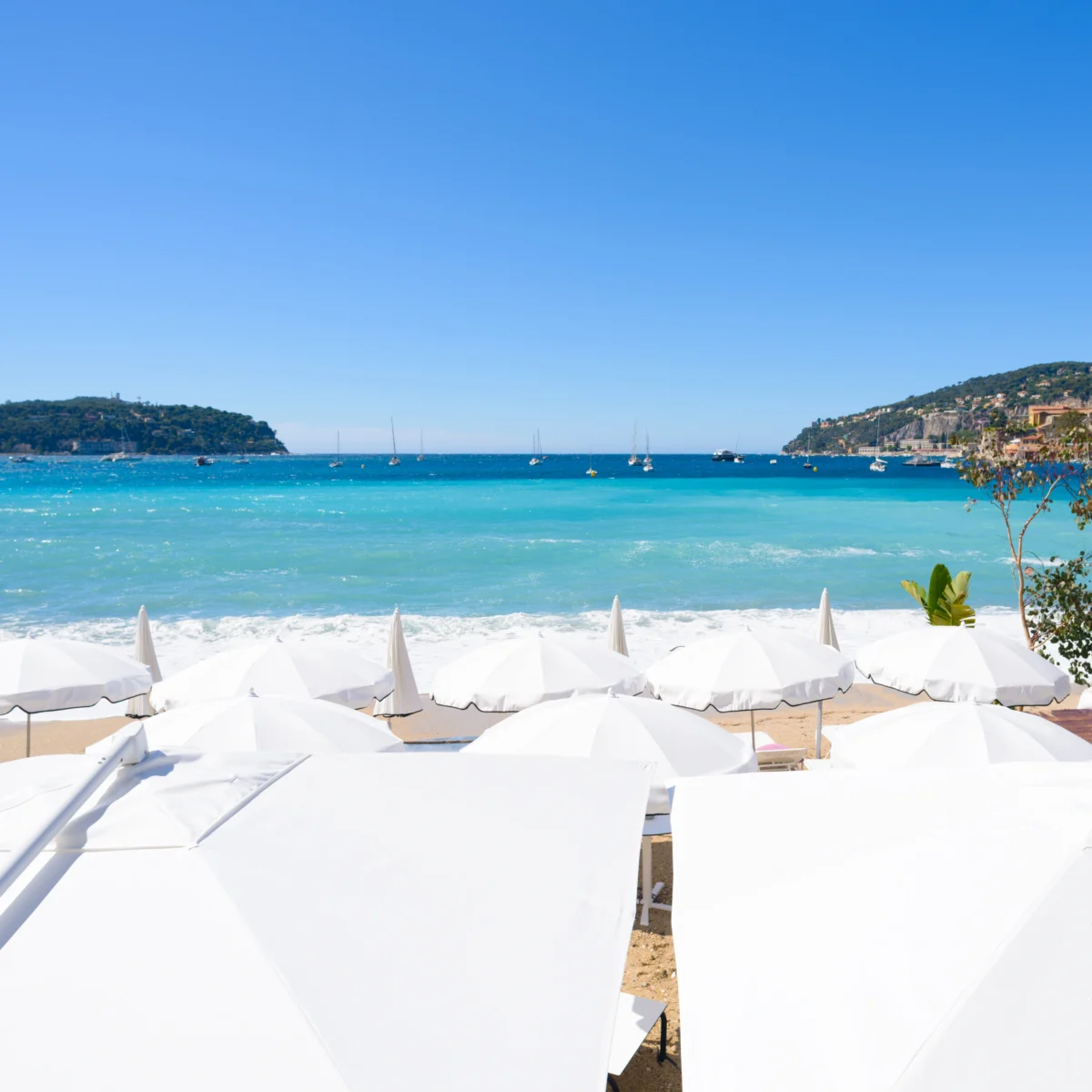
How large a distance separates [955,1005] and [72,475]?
333 feet

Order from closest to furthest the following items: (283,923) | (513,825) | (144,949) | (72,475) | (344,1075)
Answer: (344,1075)
(144,949)
(283,923)
(513,825)
(72,475)

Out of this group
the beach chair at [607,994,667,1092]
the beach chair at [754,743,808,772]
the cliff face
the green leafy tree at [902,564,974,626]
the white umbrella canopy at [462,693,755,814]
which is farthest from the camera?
the cliff face

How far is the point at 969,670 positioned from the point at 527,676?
12.5 ft

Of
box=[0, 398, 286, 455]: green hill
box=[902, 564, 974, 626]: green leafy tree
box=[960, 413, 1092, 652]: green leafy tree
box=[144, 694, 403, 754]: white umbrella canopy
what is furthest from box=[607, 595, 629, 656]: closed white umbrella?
box=[0, 398, 286, 455]: green hill

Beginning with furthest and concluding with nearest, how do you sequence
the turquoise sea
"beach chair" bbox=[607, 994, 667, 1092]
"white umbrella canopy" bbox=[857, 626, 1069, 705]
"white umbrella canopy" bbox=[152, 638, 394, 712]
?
the turquoise sea, "white umbrella canopy" bbox=[152, 638, 394, 712], "white umbrella canopy" bbox=[857, 626, 1069, 705], "beach chair" bbox=[607, 994, 667, 1092]

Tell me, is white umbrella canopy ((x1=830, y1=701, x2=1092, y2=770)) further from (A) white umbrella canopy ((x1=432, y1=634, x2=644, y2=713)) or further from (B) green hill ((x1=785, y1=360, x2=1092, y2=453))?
(B) green hill ((x1=785, y1=360, x2=1092, y2=453))

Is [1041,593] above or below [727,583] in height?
above

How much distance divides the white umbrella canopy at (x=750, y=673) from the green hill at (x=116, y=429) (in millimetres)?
151880

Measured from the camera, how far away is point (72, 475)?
286 ft

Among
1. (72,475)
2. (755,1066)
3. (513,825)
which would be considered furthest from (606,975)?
(72,475)

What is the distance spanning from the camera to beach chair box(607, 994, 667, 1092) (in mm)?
3408

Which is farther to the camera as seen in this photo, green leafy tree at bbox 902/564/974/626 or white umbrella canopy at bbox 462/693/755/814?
green leafy tree at bbox 902/564/974/626

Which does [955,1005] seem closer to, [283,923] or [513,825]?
[513,825]

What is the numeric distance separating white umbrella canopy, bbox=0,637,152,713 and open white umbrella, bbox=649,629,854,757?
15.3 ft
